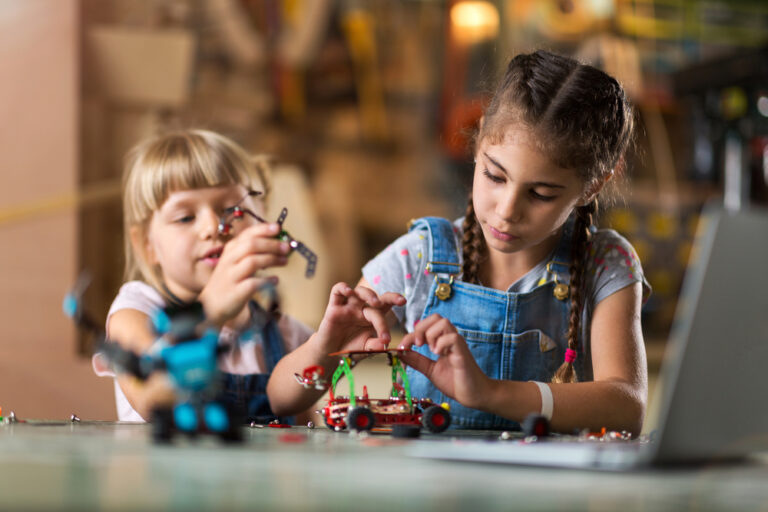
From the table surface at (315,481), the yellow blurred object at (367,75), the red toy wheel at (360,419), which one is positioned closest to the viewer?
the table surface at (315,481)

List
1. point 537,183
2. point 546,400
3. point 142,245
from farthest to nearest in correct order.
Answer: point 142,245
point 537,183
point 546,400

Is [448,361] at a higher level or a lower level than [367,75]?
lower

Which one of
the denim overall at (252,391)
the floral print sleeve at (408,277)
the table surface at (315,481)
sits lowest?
the denim overall at (252,391)

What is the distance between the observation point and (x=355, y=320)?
858 mm

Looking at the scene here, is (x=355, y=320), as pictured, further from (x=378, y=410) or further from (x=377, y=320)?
(x=378, y=410)

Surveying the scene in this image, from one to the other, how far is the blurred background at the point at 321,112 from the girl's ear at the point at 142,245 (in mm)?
525

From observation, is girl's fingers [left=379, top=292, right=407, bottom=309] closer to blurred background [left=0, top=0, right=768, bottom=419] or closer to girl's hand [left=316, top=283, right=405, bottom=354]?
girl's hand [left=316, top=283, right=405, bottom=354]

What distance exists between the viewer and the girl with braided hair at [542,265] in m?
0.90

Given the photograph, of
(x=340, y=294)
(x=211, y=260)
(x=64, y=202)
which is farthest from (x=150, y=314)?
(x=64, y=202)

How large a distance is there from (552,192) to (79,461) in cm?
61

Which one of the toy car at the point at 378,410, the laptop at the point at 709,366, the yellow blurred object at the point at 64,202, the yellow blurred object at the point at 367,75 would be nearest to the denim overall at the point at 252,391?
the toy car at the point at 378,410

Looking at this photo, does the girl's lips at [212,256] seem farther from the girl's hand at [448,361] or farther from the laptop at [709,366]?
the laptop at [709,366]

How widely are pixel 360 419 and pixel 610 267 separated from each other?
1.48ft

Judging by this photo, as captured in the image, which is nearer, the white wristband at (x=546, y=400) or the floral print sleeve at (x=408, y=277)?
the white wristband at (x=546, y=400)
